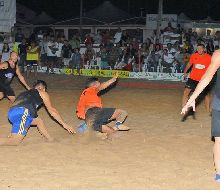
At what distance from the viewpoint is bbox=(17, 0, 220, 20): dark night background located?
62844mm

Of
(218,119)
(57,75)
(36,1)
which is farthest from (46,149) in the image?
(36,1)

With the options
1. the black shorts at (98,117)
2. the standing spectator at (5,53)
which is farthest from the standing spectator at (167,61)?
the black shorts at (98,117)

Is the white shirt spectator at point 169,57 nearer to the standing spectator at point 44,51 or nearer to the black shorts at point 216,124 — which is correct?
the standing spectator at point 44,51

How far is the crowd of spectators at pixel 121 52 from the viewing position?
21547 mm

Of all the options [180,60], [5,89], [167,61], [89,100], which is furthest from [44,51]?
[89,100]

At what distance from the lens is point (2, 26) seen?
2475cm

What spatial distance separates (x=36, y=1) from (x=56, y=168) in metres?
58.0

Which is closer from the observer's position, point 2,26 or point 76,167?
point 76,167

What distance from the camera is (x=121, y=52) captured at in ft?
73.3

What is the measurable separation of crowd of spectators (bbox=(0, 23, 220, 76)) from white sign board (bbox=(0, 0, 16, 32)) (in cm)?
143

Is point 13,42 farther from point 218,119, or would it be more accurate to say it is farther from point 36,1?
point 36,1

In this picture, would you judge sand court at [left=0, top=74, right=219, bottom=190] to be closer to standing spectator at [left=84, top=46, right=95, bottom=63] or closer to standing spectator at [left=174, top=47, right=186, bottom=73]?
standing spectator at [left=174, top=47, right=186, bottom=73]

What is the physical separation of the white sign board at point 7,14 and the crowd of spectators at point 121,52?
56.3 inches

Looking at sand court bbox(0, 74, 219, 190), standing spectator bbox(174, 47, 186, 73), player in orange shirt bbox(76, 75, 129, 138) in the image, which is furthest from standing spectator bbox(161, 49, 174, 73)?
player in orange shirt bbox(76, 75, 129, 138)
